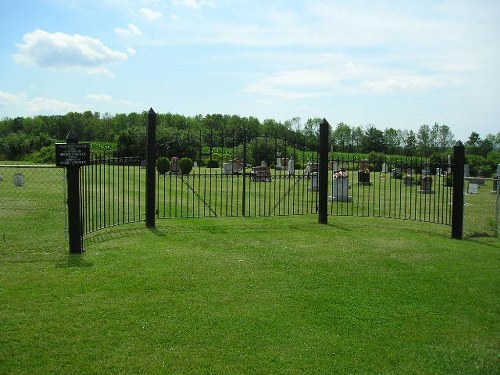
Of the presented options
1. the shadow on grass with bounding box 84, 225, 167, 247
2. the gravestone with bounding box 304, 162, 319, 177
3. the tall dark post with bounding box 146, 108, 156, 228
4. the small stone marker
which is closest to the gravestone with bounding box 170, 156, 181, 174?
the gravestone with bounding box 304, 162, 319, 177

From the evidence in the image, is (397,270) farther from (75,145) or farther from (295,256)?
(75,145)

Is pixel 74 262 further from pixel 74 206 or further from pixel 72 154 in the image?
pixel 72 154

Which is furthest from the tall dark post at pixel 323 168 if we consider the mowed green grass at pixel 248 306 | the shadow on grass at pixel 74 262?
the shadow on grass at pixel 74 262

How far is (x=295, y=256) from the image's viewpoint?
29.3ft

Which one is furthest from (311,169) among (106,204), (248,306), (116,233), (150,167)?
(248,306)

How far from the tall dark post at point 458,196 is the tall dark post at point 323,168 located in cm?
296

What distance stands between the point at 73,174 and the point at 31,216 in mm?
5058

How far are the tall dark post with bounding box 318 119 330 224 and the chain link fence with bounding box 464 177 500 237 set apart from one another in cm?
328

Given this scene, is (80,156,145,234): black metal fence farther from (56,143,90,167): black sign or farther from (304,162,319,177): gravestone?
(304,162,319,177): gravestone

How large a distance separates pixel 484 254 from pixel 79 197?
24.1 feet

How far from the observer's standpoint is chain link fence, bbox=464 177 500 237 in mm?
11961

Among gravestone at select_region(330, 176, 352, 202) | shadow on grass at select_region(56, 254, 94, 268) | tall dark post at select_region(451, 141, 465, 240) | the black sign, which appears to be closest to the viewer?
shadow on grass at select_region(56, 254, 94, 268)

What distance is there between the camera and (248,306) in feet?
20.6

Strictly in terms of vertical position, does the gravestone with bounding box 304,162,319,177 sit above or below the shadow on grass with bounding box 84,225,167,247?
above
